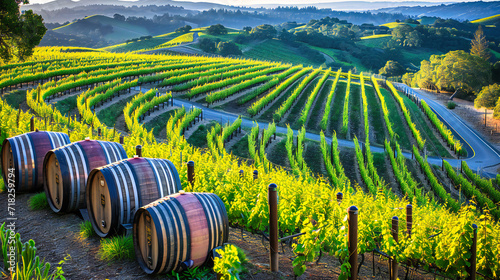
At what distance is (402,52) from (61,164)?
10459cm

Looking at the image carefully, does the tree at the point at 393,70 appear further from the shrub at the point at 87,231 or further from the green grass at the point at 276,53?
the shrub at the point at 87,231

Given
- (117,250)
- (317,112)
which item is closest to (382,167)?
(317,112)

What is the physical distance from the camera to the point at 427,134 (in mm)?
28781

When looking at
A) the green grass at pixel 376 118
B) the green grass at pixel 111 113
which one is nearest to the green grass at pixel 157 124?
the green grass at pixel 111 113

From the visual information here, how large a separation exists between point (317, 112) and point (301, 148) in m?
13.2

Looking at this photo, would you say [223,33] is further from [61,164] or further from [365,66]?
[61,164]

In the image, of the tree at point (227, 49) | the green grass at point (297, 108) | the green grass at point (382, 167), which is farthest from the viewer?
the tree at point (227, 49)

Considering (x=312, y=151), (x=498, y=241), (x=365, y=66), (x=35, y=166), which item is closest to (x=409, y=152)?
(x=312, y=151)

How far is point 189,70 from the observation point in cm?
3859

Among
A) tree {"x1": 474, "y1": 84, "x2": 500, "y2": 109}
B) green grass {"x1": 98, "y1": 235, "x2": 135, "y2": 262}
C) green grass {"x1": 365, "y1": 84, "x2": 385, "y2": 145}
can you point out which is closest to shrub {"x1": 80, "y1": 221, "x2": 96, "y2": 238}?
green grass {"x1": 98, "y1": 235, "x2": 135, "y2": 262}

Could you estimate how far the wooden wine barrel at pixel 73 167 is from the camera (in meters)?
6.30

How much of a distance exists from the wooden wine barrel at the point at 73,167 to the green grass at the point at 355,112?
73.1 feet

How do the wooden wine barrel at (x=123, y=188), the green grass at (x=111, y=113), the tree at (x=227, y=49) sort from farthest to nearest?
the tree at (x=227, y=49) < the green grass at (x=111, y=113) < the wooden wine barrel at (x=123, y=188)

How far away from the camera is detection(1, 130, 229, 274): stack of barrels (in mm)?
4559
